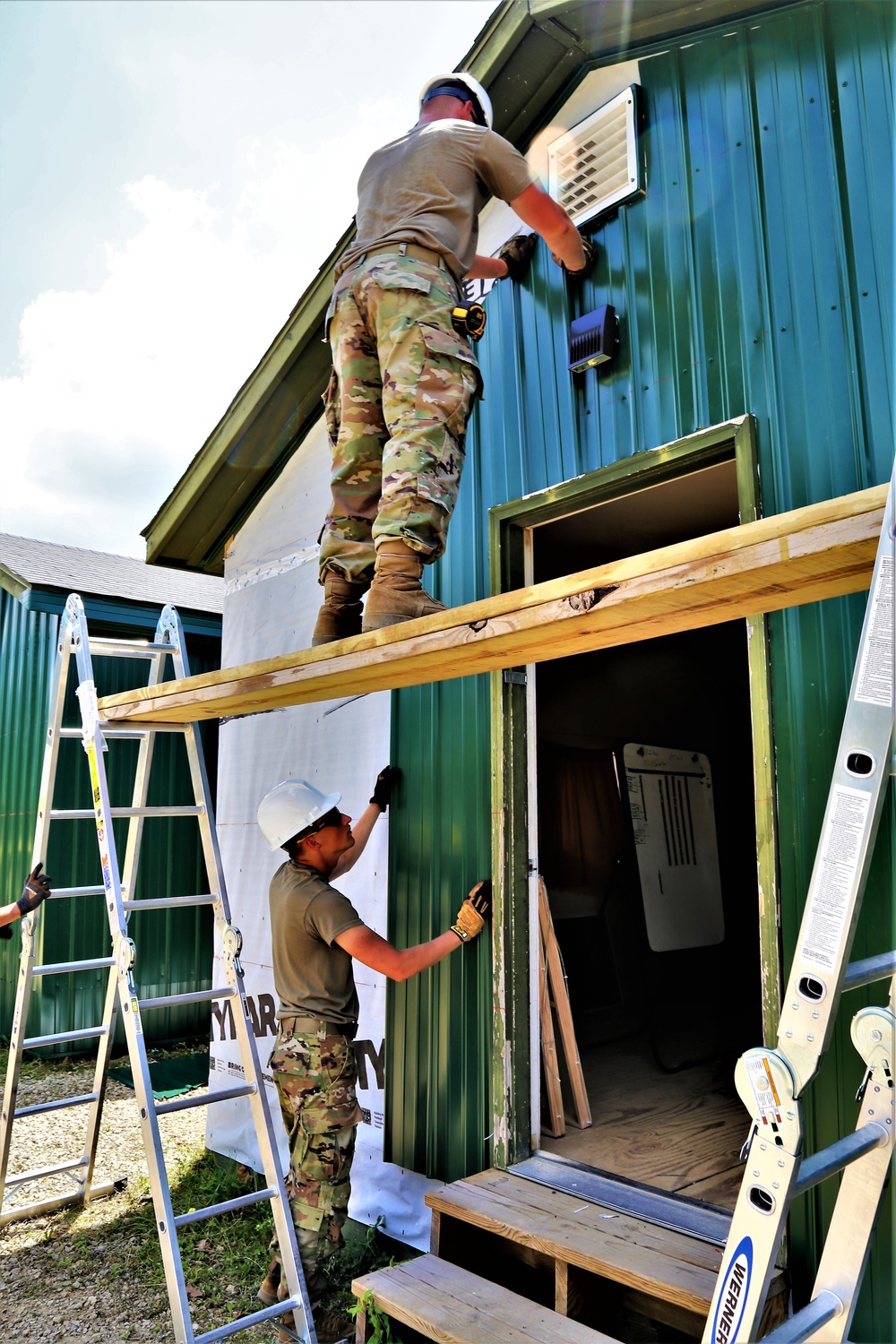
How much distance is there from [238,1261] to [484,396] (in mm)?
3721

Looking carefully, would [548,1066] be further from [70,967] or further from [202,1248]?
[70,967]

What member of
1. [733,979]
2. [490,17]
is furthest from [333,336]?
[733,979]

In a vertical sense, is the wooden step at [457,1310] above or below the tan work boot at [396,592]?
below

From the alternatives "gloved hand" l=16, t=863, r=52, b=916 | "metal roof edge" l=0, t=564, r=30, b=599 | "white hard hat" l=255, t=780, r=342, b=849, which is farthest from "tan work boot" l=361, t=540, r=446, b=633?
"metal roof edge" l=0, t=564, r=30, b=599

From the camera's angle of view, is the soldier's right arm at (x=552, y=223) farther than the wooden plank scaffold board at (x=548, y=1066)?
No

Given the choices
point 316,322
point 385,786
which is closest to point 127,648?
point 385,786

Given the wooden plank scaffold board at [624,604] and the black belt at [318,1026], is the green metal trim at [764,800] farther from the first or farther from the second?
the black belt at [318,1026]

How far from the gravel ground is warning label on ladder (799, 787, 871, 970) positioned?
9.56 feet

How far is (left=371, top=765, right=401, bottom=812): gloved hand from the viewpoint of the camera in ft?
12.5

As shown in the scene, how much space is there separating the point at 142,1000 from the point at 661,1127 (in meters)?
2.13

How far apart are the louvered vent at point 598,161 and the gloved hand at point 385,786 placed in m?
2.26

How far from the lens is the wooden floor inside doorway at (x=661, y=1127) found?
10.1 ft

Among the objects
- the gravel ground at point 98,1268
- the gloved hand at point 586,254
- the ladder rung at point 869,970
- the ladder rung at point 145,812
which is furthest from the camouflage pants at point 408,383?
the gravel ground at point 98,1268

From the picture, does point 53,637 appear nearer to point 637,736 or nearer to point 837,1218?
point 637,736
